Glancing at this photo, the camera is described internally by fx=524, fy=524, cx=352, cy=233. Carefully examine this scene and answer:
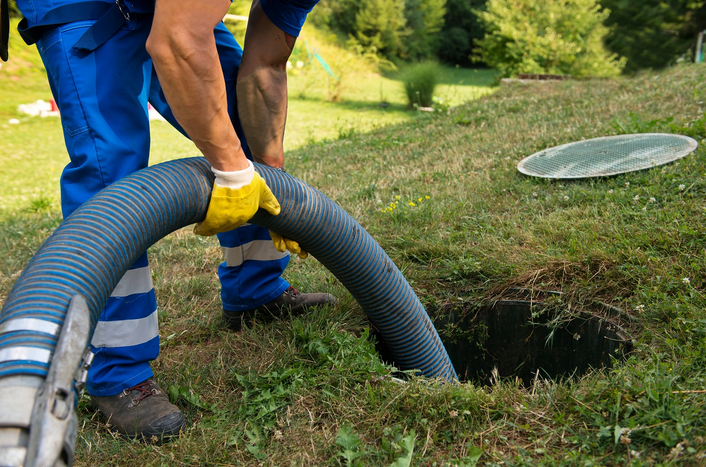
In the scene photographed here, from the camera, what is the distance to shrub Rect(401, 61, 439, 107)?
11625 millimetres

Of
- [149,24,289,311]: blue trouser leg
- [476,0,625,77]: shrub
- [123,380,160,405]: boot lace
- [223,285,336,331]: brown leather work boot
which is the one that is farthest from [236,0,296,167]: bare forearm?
[476,0,625,77]: shrub

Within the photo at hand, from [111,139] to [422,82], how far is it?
10.5m

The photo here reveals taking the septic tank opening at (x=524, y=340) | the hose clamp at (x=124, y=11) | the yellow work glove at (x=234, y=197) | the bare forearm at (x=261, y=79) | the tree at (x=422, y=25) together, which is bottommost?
the tree at (x=422, y=25)

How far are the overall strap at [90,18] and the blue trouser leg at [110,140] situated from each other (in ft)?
0.08

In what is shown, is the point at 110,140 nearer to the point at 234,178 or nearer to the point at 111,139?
the point at 111,139

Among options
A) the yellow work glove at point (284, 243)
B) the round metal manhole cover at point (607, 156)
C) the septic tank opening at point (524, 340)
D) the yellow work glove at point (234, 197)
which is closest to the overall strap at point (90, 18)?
the yellow work glove at point (234, 197)

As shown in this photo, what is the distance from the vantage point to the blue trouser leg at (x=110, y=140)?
175cm

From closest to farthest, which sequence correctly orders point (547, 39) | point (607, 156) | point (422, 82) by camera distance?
point (607, 156) → point (422, 82) → point (547, 39)

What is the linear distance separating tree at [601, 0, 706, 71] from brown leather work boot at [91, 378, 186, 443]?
10336mm

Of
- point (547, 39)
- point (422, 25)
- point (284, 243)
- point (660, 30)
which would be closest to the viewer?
point (284, 243)

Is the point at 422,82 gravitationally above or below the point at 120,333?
below

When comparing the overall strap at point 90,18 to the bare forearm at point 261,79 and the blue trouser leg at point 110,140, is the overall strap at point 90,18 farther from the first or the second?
the bare forearm at point 261,79

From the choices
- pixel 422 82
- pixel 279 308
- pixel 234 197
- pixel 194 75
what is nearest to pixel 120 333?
pixel 234 197

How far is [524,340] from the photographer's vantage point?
8.45ft
